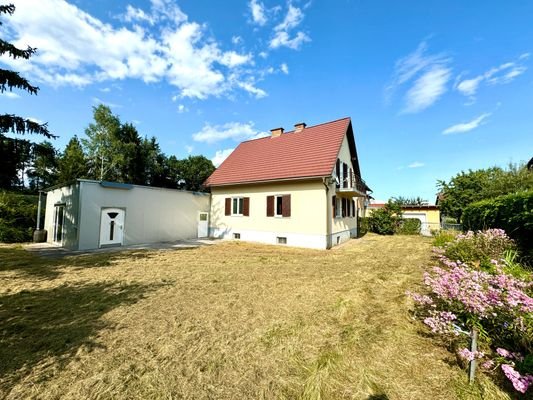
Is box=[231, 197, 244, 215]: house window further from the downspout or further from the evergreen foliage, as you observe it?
the evergreen foliage

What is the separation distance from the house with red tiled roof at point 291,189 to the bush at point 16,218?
11584 mm

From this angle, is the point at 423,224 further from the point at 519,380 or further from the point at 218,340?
the point at 218,340

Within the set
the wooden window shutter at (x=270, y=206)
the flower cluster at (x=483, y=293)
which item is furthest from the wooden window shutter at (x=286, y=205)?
the flower cluster at (x=483, y=293)

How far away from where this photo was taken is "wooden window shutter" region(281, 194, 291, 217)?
1376 cm

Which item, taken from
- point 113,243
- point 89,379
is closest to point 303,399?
point 89,379

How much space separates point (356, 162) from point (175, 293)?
682 inches

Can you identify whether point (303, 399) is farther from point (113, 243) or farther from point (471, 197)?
point (471, 197)

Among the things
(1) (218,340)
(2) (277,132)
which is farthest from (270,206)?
(1) (218,340)

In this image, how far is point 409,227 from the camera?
2041 cm

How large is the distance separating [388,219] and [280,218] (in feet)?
37.8

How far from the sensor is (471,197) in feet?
79.2

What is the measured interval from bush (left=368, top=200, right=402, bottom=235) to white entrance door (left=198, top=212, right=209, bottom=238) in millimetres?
14397

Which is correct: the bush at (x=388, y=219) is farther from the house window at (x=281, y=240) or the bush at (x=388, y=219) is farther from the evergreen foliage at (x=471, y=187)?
the house window at (x=281, y=240)

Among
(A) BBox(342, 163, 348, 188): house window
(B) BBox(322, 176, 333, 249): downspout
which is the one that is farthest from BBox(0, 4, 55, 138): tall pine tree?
(A) BBox(342, 163, 348, 188): house window
